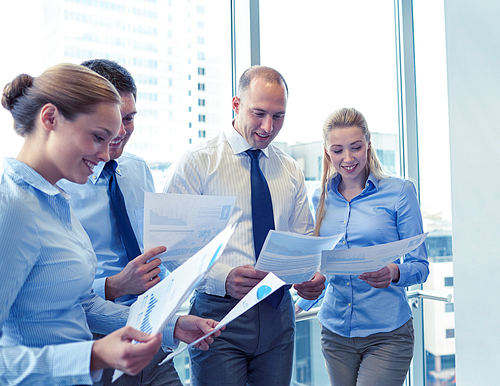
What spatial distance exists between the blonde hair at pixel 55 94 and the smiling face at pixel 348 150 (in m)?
1.18

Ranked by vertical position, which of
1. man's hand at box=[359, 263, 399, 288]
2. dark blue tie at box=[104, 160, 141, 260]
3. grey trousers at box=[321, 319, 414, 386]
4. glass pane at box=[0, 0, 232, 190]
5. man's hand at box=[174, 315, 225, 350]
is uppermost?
glass pane at box=[0, 0, 232, 190]

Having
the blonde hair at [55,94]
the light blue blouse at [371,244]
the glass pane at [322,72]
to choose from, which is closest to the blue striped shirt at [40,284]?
the blonde hair at [55,94]

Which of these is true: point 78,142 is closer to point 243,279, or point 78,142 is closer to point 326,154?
point 243,279

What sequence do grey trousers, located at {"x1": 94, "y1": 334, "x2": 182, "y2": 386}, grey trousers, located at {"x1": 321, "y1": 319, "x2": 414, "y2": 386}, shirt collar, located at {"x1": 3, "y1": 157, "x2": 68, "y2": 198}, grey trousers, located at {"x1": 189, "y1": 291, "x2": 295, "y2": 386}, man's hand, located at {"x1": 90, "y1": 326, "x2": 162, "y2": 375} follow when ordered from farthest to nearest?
grey trousers, located at {"x1": 321, "y1": 319, "x2": 414, "y2": 386}, grey trousers, located at {"x1": 189, "y1": 291, "x2": 295, "y2": 386}, grey trousers, located at {"x1": 94, "y1": 334, "x2": 182, "y2": 386}, shirt collar, located at {"x1": 3, "y1": 157, "x2": 68, "y2": 198}, man's hand, located at {"x1": 90, "y1": 326, "x2": 162, "y2": 375}

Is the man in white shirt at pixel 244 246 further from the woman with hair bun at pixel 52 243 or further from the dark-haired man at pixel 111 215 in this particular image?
the woman with hair bun at pixel 52 243

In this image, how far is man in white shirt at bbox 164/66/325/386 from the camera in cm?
150

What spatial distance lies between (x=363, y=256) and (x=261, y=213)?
429 millimetres

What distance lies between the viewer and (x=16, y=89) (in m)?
0.97

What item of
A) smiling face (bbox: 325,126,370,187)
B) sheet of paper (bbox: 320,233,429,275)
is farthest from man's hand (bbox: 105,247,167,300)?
smiling face (bbox: 325,126,370,187)

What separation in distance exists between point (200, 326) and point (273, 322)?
44cm

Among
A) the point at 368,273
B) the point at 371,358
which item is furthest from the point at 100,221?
the point at 371,358

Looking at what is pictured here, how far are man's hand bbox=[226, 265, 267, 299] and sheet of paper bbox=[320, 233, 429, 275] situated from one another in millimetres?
236

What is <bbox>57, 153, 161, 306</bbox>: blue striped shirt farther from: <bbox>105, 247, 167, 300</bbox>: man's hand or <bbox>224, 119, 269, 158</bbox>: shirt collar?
<bbox>224, 119, 269, 158</bbox>: shirt collar

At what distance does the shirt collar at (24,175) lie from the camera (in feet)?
2.99
